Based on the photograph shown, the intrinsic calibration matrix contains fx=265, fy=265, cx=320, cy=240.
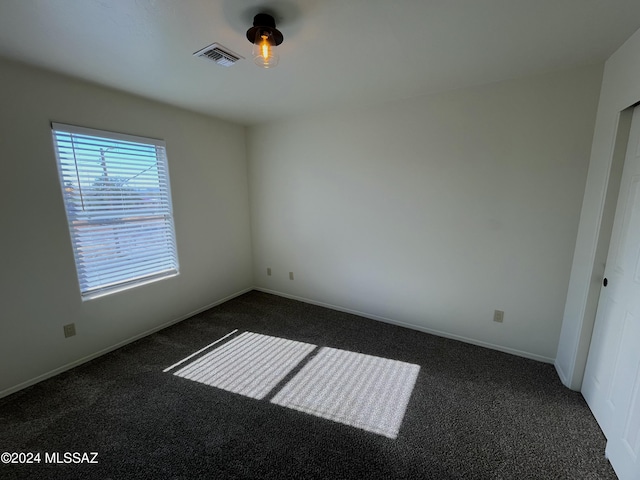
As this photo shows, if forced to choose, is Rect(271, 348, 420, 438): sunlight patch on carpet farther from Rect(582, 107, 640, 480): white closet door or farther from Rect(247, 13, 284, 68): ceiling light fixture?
Rect(247, 13, 284, 68): ceiling light fixture

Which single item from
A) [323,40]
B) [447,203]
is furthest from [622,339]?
[323,40]

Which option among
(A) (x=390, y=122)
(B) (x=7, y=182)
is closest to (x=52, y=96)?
(B) (x=7, y=182)

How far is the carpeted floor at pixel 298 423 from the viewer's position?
4.82 ft

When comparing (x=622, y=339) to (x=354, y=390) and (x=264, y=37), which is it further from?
(x=264, y=37)

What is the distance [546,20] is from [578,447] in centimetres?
245

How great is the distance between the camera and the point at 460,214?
255 cm

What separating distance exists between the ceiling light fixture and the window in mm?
1802

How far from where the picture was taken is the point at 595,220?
6.02ft

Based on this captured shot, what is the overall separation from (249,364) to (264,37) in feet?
7.99

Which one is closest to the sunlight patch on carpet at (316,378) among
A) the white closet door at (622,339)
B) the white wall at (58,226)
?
the white wall at (58,226)

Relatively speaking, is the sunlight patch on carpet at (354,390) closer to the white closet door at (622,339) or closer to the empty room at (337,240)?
the empty room at (337,240)

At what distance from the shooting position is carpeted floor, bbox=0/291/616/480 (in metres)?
1.47

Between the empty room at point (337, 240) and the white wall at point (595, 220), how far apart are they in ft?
0.06

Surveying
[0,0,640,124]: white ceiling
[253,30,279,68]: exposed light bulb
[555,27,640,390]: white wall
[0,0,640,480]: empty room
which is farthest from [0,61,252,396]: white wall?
[555,27,640,390]: white wall
